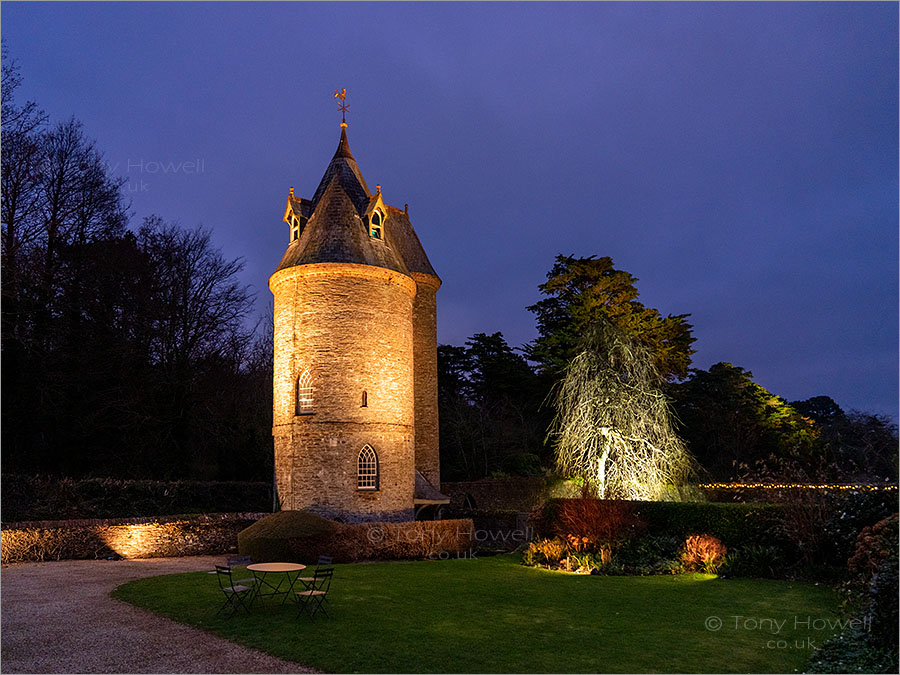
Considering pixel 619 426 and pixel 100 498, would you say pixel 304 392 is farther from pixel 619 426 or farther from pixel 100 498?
pixel 619 426

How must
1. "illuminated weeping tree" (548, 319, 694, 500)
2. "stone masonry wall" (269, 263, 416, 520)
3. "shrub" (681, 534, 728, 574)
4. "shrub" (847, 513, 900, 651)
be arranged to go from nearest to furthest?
"shrub" (847, 513, 900, 651)
"shrub" (681, 534, 728, 574)
"illuminated weeping tree" (548, 319, 694, 500)
"stone masonry wall" (269, 263, 416, 520)

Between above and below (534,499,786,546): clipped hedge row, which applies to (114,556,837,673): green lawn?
below

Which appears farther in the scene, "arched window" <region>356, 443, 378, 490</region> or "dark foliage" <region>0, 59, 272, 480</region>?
"dark foliage" <region>0, 59, 272, 480</region>

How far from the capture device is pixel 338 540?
1845cm

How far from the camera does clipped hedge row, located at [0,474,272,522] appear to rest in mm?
21484

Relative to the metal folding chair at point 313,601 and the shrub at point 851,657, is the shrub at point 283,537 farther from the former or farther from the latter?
the shrub at point 851,657

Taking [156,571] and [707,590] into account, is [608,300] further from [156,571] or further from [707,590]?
[156,571]

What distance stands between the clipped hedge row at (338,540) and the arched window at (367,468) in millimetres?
2731

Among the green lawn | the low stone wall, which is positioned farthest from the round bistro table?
the low stone wall

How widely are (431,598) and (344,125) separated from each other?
1967 cm

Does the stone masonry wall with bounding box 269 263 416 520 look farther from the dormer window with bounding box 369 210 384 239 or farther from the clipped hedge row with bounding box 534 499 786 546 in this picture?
the clipped hedge row with bounding box 534 499 786 546

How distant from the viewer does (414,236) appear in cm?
2995

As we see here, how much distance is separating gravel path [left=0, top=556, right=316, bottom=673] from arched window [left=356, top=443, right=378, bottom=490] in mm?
9031

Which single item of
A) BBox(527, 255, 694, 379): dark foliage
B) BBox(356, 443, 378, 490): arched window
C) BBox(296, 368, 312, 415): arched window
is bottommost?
BBox(356, 443, 378, 490): arched window
